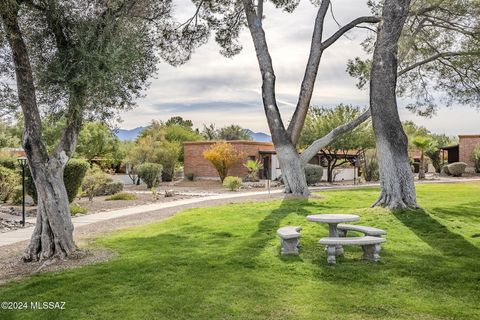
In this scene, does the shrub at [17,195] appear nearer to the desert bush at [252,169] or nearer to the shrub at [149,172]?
the shrub at [149,172]

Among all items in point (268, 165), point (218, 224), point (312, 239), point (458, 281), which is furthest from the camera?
point (268, 165)

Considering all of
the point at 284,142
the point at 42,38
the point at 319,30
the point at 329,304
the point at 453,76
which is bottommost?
the point at 329,304

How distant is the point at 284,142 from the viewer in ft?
56.5

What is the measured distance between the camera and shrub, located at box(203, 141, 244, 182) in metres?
31.7

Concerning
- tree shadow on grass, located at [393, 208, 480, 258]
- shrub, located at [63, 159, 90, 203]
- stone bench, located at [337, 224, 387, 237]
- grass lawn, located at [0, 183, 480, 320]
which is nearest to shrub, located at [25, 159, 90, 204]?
shrub, located at [63, 159, 90, 203]

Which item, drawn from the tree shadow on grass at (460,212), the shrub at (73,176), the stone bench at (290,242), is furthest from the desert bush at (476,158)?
the stone bench at (290,242)

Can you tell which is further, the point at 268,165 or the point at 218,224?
the point at 268,165

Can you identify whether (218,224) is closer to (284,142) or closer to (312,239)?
(312,239)

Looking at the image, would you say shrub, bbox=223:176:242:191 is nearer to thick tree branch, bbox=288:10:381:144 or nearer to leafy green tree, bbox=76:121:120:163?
thick tree branch, bbox=288:10:381:144

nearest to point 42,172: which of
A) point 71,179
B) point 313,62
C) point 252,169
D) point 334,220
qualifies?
point 334,220

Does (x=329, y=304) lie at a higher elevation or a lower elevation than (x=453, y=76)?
lower

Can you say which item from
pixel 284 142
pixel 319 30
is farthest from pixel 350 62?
pixel 284 142

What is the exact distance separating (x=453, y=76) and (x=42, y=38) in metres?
16.6

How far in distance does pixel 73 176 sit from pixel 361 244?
1228 centimetres
